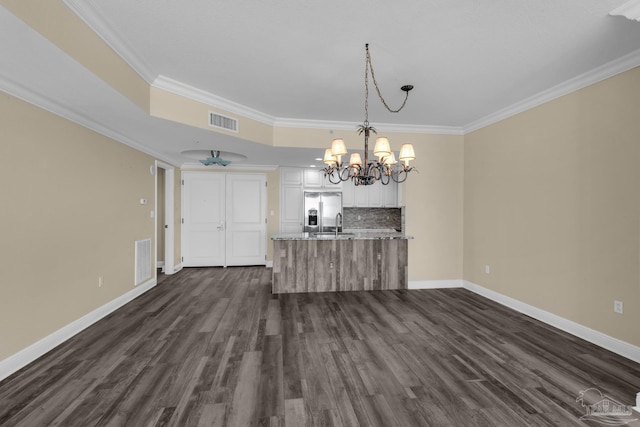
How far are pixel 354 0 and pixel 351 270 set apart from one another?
12.7 feet

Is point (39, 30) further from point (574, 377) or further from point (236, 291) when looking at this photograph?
point (574, 377)

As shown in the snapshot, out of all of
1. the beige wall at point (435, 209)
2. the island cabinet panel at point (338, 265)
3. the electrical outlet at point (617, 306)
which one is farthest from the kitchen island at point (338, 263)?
the electrical outlet at point (617, 306)

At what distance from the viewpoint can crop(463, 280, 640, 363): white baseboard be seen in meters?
2.66

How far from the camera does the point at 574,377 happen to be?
2.31 metres

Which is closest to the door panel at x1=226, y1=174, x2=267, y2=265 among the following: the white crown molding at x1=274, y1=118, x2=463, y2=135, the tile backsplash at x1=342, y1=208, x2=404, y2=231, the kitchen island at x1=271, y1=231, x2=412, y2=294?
the tile backsplash at x1=342, y1=208, x2=404, y2=231

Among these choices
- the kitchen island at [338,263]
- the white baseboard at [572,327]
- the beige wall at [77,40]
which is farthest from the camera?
the kitchen island at [338,263]

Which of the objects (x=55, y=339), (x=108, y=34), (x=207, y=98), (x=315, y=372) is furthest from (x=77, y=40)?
(x=315, y=372)

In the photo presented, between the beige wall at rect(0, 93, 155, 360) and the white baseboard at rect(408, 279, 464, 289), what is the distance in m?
4.53

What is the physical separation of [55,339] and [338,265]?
3606 mm

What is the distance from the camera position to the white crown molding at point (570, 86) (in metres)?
2.67

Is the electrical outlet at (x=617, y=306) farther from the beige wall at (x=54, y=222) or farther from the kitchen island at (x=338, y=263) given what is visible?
the beige wall at (x=54, y=222)

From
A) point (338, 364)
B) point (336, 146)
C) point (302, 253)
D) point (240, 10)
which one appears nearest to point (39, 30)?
point (240, 10)

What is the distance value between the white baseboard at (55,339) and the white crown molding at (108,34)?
267 centimetres

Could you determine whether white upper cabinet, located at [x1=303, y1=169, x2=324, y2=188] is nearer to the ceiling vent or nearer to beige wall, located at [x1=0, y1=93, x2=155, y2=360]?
the ceiling vent
